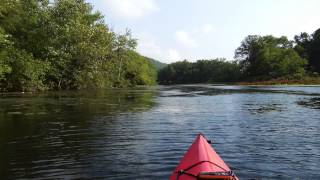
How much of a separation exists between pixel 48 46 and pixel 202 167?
70.9 meters

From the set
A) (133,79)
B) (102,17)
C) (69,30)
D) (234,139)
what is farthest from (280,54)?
(234,139)

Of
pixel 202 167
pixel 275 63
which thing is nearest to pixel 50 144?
pixel 202 167

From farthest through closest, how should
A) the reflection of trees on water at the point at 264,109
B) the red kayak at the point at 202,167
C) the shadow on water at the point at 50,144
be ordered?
the reflection of trees on water at the point at 264,109 → the shadow on water at the point at 50,144 → the red kayak at the point at 202,167

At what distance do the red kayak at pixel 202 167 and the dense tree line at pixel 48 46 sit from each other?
55858 millimetres

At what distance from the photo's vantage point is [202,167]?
9766mm

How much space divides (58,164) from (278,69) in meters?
162

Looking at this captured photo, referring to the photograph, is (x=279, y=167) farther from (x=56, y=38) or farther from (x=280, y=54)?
(x=280, y=54)

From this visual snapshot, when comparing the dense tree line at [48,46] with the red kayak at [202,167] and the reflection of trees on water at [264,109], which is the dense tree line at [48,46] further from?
the red kayak at [202,167]

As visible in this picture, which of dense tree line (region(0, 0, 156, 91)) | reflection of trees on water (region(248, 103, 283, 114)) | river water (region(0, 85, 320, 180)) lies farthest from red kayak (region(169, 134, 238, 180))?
dense tree line (region(0, 0, 156, 91))

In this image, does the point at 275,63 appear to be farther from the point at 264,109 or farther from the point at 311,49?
the point at 264,109

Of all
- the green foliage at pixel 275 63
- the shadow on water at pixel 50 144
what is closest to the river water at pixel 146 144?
the shadow on water at pixel 50 144

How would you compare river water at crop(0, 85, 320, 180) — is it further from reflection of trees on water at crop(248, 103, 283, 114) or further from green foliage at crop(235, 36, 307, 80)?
green foliage at crop(235, 36, 307, 80)

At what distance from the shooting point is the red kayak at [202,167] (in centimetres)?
929

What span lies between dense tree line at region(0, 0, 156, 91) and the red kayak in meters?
55.9
